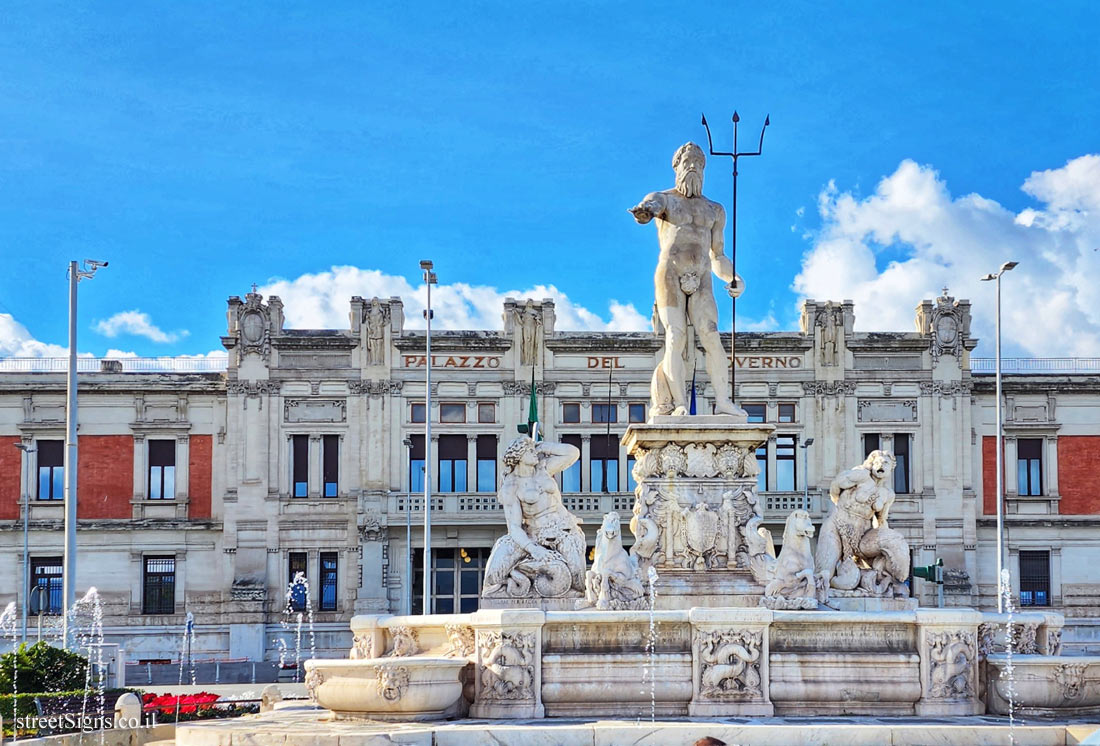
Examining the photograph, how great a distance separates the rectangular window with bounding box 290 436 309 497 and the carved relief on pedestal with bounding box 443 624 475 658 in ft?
120

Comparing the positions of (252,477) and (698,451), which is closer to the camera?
(698,451)

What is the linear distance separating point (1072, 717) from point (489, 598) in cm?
593

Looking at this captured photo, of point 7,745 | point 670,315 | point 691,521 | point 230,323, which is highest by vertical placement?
point 230,323

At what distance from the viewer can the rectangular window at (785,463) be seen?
5091cm

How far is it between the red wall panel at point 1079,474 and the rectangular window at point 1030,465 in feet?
2.23

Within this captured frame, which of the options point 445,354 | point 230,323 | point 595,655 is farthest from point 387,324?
point 595,655

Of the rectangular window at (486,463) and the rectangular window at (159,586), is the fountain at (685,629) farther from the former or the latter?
the rectangular window at (159,586)

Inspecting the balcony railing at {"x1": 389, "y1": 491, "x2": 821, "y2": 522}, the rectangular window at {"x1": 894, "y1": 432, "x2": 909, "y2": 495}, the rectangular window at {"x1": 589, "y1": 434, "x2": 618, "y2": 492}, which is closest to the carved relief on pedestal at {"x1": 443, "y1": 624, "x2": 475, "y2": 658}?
the balcony railing at {"x1": 389, "y1": 491, "x2": 821, "y2": 522}

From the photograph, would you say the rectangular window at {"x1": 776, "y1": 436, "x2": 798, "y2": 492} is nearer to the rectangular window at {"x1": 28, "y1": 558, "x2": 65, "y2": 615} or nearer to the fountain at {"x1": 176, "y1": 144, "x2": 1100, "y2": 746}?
the rectangular window at {"x1": 28, "y1": 558, "x2": 65, "y2": 615}

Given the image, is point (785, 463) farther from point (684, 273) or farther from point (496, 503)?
point (684, 273)

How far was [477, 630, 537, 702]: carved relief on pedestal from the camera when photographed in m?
13.5

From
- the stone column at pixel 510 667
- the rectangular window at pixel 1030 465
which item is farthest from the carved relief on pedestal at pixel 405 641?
the rectangular window at pixel 1030 465

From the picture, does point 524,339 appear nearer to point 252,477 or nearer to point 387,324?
point 387,324

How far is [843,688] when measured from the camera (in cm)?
1359
